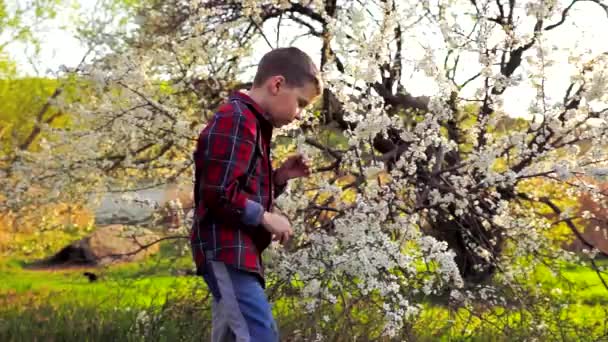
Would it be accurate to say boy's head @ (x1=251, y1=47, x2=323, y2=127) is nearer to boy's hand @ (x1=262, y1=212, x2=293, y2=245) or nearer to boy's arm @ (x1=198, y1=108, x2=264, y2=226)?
boy's arm @ (x1=198, y1=108, x2=264, y2=226)

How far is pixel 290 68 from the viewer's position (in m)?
2.75

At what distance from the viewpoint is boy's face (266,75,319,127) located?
276cm

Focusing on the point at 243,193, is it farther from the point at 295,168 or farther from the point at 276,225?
Answer: the point at 295,168

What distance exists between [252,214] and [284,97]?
0.45 metres

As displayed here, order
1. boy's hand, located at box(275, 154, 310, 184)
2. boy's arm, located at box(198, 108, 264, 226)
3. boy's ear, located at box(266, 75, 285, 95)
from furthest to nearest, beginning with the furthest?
boy's hand, located at box(275, 154, 310, 184) < boy's ear, located at box(266, 75, 285, 95) < boy's arm, located at box(198, 108, 264, 226)

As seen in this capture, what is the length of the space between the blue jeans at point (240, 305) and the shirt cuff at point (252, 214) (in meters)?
0.19

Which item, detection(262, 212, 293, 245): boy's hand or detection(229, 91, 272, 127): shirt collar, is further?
detection(229, 91, 272, 127): shirt collar

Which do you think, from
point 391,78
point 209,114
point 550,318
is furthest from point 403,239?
point 209,114

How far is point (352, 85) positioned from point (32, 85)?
44.2 ft

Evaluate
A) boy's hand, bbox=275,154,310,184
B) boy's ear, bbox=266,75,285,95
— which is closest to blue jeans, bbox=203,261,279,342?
boy's hand, bbox=275,154,310,184

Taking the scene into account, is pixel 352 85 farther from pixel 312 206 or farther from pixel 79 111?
pixel 79 111

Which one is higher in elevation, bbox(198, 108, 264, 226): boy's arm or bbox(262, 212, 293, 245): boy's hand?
bbox(198, 108, 264, 226): boy's arm

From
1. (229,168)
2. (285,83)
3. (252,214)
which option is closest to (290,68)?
(285,83)

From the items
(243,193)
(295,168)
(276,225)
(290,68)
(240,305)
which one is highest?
(290,68)
